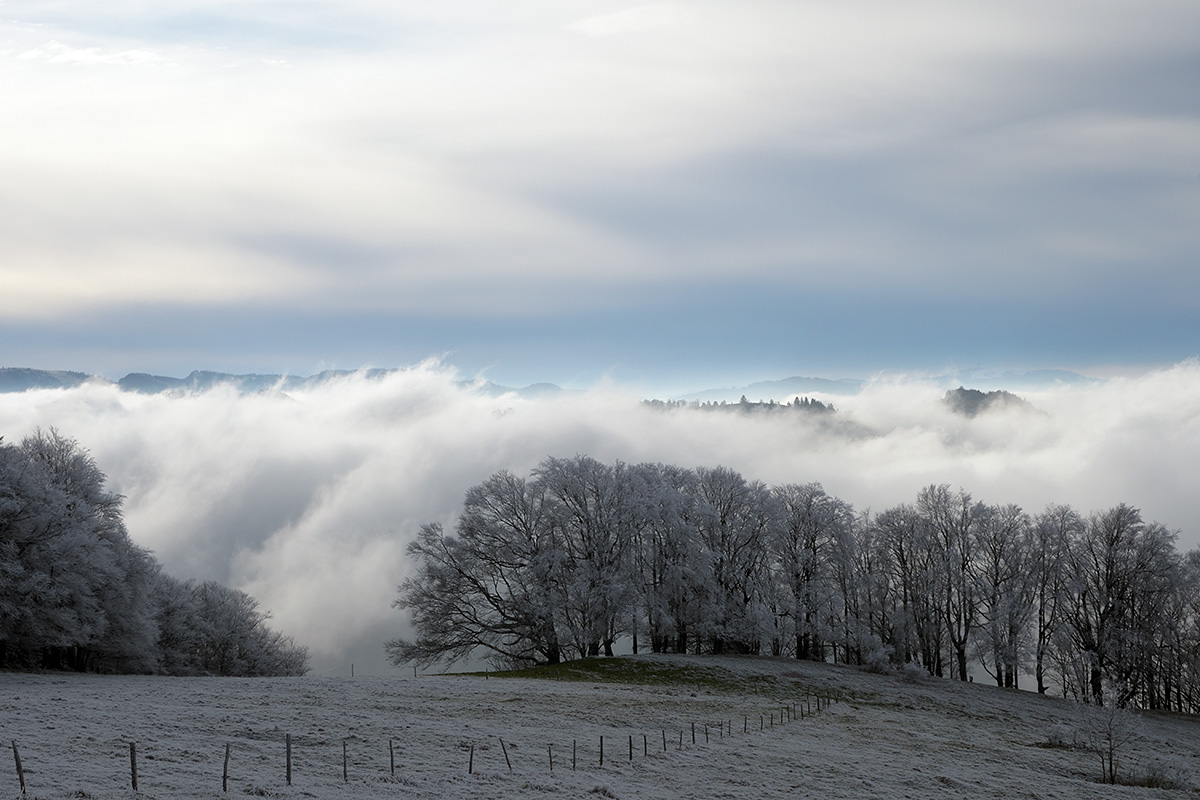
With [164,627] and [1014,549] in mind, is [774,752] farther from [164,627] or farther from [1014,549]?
[164,627]

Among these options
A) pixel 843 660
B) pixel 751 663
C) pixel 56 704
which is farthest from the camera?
pixel 843 660

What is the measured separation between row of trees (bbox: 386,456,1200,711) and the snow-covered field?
12081 mm

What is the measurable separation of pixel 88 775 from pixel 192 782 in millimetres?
2547

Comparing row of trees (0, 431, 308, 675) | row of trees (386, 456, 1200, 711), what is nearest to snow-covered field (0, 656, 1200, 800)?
row of trees (0, 431, 308, 675)

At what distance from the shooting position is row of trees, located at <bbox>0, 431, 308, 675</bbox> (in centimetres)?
4750

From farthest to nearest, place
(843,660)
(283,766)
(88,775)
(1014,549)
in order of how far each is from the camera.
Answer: (843,660) < (1014,549) < (283,766) < (88,775)

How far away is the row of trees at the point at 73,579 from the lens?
4750 centimetres

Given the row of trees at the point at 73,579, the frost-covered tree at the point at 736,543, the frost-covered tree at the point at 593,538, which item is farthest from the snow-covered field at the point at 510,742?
the frost-covered tree at the point at 736,543

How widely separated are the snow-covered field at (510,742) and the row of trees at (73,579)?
523 centimetres

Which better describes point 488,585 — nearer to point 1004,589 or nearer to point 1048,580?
point 1004,589

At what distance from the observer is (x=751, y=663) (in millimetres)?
63531

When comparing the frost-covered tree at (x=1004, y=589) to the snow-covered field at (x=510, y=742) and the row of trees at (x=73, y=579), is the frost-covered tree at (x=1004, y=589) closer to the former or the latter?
the snow-covered field at (x=510, y=742)

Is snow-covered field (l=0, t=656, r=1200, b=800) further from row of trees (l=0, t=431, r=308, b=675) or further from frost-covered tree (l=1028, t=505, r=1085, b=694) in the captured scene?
frost-covered tree (l=1028, t=505, r=1085, b=694)

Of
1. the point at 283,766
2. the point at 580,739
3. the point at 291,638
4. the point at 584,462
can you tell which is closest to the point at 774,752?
the point at 580,739
